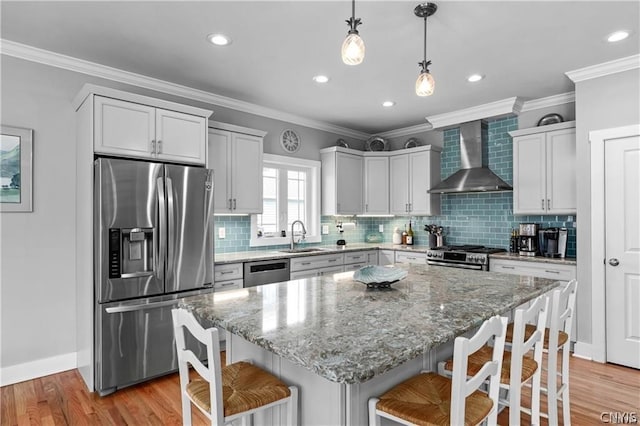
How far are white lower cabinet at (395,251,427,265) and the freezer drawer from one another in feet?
9.66

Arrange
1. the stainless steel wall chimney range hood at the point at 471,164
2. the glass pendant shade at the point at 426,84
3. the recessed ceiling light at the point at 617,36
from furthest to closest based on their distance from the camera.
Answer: the stainless steel wall chimney range hood at the point at 471,164, the recessed ceiling light at the point at 617,36, the glass pendant shade at the point at 426,84

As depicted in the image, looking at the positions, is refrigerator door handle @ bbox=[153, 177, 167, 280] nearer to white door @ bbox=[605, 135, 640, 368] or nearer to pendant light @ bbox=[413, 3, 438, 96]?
pendant light @ bbox=[413, 3, 438, 96]

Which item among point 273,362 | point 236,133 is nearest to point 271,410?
point 273,362

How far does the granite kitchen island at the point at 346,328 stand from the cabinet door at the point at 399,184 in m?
3.10

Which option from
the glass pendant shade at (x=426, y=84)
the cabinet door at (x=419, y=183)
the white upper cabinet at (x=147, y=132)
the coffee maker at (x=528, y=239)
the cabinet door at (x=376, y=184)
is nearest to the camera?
the glass pendant shade at (x=426, y=84)

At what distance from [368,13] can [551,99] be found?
2.83 metres

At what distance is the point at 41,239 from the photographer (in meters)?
3.10

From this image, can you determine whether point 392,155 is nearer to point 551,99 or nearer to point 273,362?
point 551,99

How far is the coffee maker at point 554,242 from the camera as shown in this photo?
3.97 m

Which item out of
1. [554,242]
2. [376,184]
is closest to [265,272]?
[376,184]

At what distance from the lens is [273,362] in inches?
68.8

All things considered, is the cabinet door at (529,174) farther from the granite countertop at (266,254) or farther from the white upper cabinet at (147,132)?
the white upper cabinet at (147,132)

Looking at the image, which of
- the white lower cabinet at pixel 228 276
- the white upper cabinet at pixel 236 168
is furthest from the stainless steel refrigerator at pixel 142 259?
the white upper cabinet at pixel 236 168

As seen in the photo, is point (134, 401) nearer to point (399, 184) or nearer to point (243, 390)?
point (243, 390)
